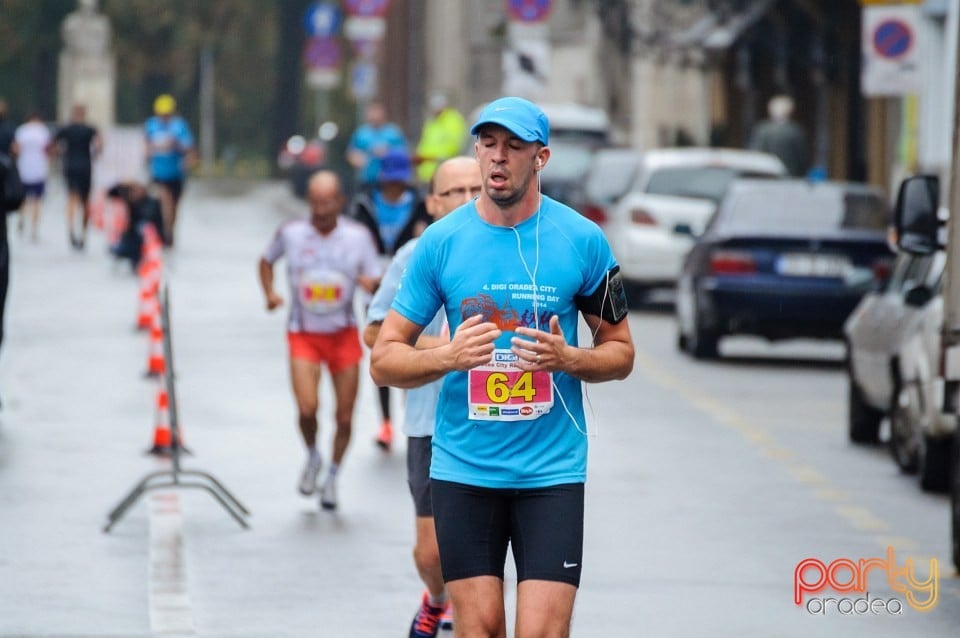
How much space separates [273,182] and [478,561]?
57469 mm

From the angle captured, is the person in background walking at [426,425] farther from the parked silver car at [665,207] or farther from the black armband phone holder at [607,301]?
the parked silver car at [665,207]

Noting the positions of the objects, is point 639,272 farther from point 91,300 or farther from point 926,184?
point 926,184

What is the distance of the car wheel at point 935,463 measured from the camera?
44.2 ft

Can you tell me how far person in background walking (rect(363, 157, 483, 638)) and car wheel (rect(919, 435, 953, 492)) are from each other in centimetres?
495

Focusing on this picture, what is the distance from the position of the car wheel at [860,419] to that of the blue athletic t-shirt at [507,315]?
30.6 ft

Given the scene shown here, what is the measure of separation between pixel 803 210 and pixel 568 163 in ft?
36.0

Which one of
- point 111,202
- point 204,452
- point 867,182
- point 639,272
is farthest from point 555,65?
point 204,452

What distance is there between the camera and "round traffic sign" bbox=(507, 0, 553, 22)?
3319 centimetres

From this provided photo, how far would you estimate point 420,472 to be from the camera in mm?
→ 9023

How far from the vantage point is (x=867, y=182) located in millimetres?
39438

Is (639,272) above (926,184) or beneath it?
beneath

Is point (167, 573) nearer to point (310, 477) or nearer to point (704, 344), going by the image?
point (310, 477)

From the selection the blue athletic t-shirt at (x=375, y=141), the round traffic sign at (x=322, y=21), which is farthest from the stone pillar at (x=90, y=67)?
the blue athletic t-shirt at (x=375, y=141)

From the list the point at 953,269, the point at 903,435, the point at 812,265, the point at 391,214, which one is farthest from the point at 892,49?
the point at 953,269
